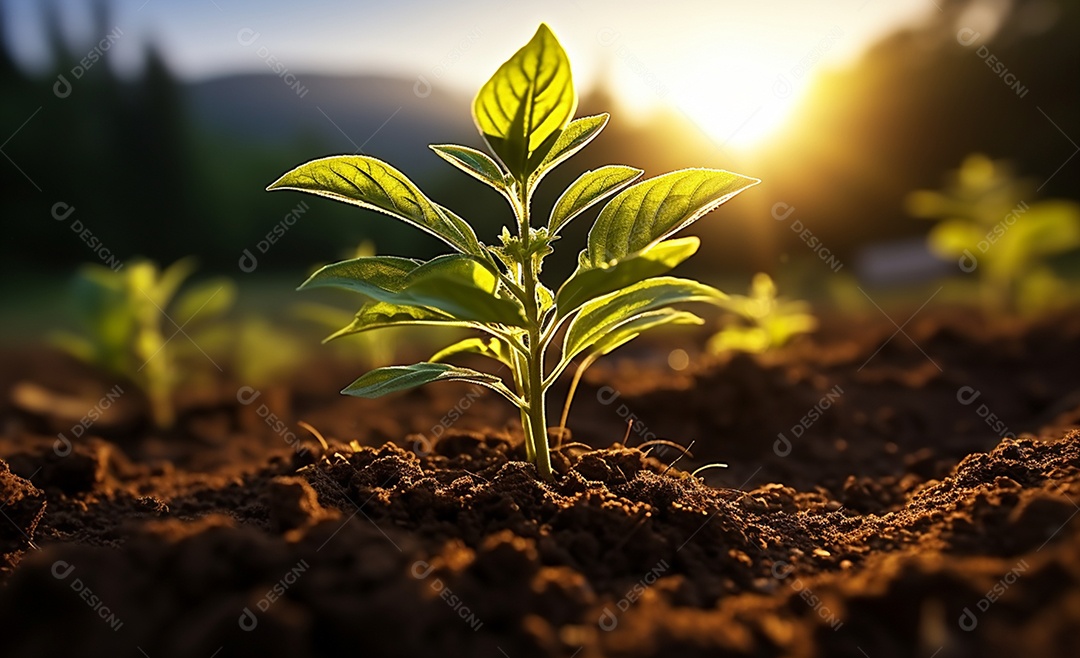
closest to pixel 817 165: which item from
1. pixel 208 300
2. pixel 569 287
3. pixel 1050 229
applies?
pixel 1050 229

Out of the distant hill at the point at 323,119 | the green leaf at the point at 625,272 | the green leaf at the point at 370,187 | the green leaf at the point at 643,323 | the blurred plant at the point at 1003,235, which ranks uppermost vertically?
the distant hill at the point at 323,119

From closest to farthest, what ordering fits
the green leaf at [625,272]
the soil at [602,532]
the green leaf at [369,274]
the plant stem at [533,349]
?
the soil at [602,532]
the green leaf at [625,272]
the green leaf at [369,274]
the plant stem at [533,349]

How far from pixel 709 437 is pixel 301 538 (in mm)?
1850

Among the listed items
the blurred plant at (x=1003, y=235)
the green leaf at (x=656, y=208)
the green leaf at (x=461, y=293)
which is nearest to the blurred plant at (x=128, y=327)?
the green leaf at (x=461, y=293)

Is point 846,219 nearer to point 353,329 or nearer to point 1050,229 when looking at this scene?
point 1050,229

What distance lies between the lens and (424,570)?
121 cm

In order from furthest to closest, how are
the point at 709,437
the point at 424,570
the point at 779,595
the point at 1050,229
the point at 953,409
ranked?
the point at 1050,229 < the point at 953,409 < the point at 709,437 < the point at 779,595 < the point at 424,570

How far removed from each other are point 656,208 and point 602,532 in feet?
2.47

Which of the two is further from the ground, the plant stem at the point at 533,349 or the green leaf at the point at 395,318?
A: the green leaf at the point at 395,318

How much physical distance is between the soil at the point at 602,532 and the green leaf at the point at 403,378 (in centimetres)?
22

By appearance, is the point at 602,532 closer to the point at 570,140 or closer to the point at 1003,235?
the point at 570,140

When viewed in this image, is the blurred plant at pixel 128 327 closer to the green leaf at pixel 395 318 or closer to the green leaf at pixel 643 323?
the green leaf at pixel 395 318

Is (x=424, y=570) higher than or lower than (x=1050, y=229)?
higher

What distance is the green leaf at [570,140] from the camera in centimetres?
174
